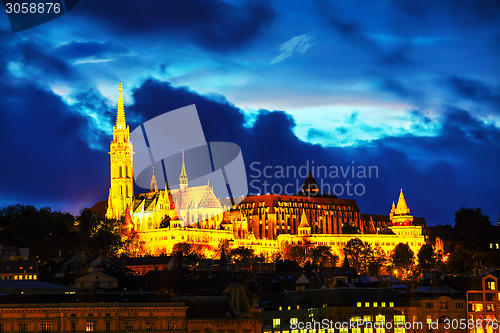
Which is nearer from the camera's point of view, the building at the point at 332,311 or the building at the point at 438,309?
the building at the point at 332,311

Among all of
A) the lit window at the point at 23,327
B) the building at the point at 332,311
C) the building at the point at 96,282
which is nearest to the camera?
the lit window at the point at 23,327

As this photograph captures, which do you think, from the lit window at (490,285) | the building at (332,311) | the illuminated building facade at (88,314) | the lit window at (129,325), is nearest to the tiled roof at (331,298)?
the building at (332,311)

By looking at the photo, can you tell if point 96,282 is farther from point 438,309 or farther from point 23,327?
point 438,309

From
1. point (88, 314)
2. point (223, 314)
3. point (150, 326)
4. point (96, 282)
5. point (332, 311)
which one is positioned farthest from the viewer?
point (96, 282)

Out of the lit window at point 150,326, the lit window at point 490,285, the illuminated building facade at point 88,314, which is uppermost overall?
the lit window at point 490,285

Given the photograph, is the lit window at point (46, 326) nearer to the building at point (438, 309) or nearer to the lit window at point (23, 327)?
the lit window at point (23, 327)

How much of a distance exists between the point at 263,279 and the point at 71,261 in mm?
34086

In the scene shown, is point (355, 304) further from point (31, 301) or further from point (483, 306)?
point (31, 301)

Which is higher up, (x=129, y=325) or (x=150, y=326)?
(x=129, y=325)

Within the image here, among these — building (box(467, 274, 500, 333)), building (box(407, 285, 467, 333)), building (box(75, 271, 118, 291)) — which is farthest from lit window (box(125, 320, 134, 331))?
building (box(467, 274, 500, 333))

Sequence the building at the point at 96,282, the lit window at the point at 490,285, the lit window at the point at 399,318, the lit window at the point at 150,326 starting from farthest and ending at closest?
the building at the point at 96,282, the lit window at the point at 490,285, the lit window at the point at 399,318, the lit window at the point at 150,326

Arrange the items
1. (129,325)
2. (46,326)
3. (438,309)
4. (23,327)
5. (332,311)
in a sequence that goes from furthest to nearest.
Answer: (438,309) < (332,311) < (129,325) < (46,326) < (23,327)

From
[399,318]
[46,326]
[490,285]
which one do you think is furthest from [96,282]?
[490,285]

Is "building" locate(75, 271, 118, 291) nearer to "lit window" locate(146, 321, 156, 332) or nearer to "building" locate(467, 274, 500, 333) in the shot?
"lit window" locate(146, 321, 156, 332)
